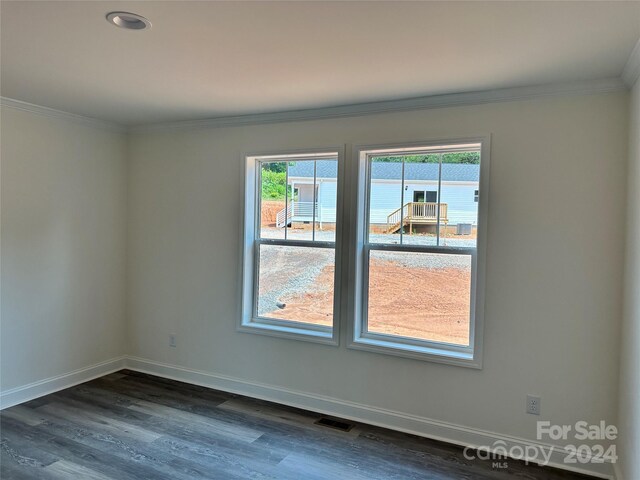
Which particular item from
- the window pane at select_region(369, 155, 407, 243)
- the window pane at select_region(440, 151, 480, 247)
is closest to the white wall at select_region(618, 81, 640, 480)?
the window pane at select_region(440, 151, 480, 247)

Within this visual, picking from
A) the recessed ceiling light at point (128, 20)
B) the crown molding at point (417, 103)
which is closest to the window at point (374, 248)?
the crown molding at point (417, 103)

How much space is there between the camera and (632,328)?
87.2 inches

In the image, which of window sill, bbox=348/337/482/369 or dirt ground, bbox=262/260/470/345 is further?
dirt ground, bbox=262/260/470/345

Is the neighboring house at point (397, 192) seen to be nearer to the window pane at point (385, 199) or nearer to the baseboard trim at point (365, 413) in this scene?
the window pane at point (385, 199)

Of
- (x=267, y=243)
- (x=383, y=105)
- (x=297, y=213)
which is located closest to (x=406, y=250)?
(x=297, y=213)

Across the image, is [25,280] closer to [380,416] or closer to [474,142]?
[380,416]

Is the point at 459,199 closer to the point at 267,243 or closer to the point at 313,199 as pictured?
the point at 313,199

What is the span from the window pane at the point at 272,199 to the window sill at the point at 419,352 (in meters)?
1.21

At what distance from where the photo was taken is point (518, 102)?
2764 mm

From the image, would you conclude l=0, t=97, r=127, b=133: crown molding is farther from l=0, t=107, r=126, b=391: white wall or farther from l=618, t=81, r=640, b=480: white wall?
l=618, t=81, r=640, b=480: white wall

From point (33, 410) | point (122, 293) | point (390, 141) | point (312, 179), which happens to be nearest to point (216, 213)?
point (312, 179)

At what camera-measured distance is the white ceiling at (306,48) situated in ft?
5.92

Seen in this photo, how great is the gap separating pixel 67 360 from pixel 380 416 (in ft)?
9.39

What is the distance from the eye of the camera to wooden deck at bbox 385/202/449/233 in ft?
10.3
